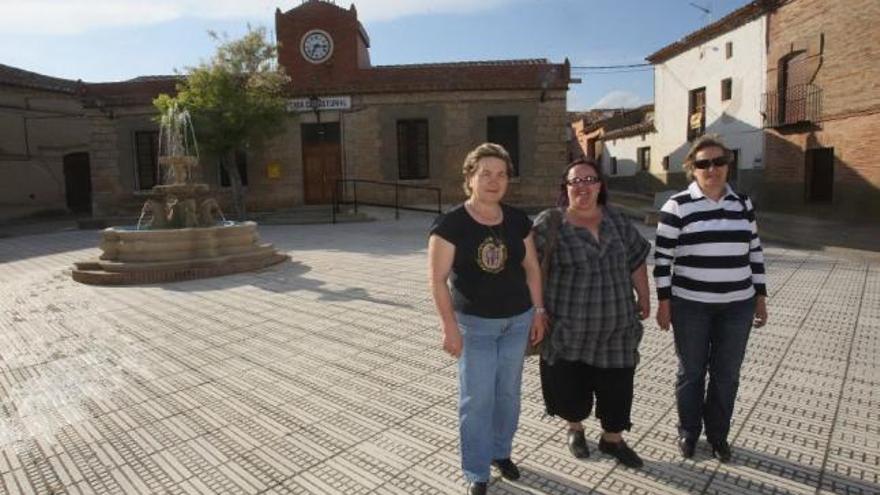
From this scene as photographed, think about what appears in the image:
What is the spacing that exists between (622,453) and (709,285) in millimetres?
950

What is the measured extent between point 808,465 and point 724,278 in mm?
1023

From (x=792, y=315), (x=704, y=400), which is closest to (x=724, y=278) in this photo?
(x=704, y=400)

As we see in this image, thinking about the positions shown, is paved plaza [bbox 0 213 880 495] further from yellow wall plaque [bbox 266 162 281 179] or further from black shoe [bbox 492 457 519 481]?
yellow wall plaque [bbox 266 162 281 179]

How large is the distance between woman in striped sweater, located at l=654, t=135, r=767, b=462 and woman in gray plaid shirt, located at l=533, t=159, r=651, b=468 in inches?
6.4

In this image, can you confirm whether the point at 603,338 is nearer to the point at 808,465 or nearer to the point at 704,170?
the point at 704,170

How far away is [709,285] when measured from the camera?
275 cm

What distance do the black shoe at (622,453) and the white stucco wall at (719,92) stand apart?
1802cm

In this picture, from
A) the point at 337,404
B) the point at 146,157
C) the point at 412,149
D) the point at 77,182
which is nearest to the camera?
the point at 337,404

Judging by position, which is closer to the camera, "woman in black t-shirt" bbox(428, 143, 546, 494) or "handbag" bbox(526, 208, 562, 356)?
"woman in black t-shirt" bbox(428, 143, 546, 494)

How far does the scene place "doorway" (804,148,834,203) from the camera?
51.8 ft

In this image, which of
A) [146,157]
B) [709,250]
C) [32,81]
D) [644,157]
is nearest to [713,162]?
[709,250]

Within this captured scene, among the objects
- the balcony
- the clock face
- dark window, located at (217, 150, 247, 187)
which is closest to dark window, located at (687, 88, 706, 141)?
the balcony

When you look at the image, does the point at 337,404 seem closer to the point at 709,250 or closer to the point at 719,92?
the point at 709,250

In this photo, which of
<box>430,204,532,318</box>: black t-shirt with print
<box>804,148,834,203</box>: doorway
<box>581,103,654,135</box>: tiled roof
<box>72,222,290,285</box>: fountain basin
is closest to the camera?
<box>430,204,532,318</box>: black t-shirt with print
